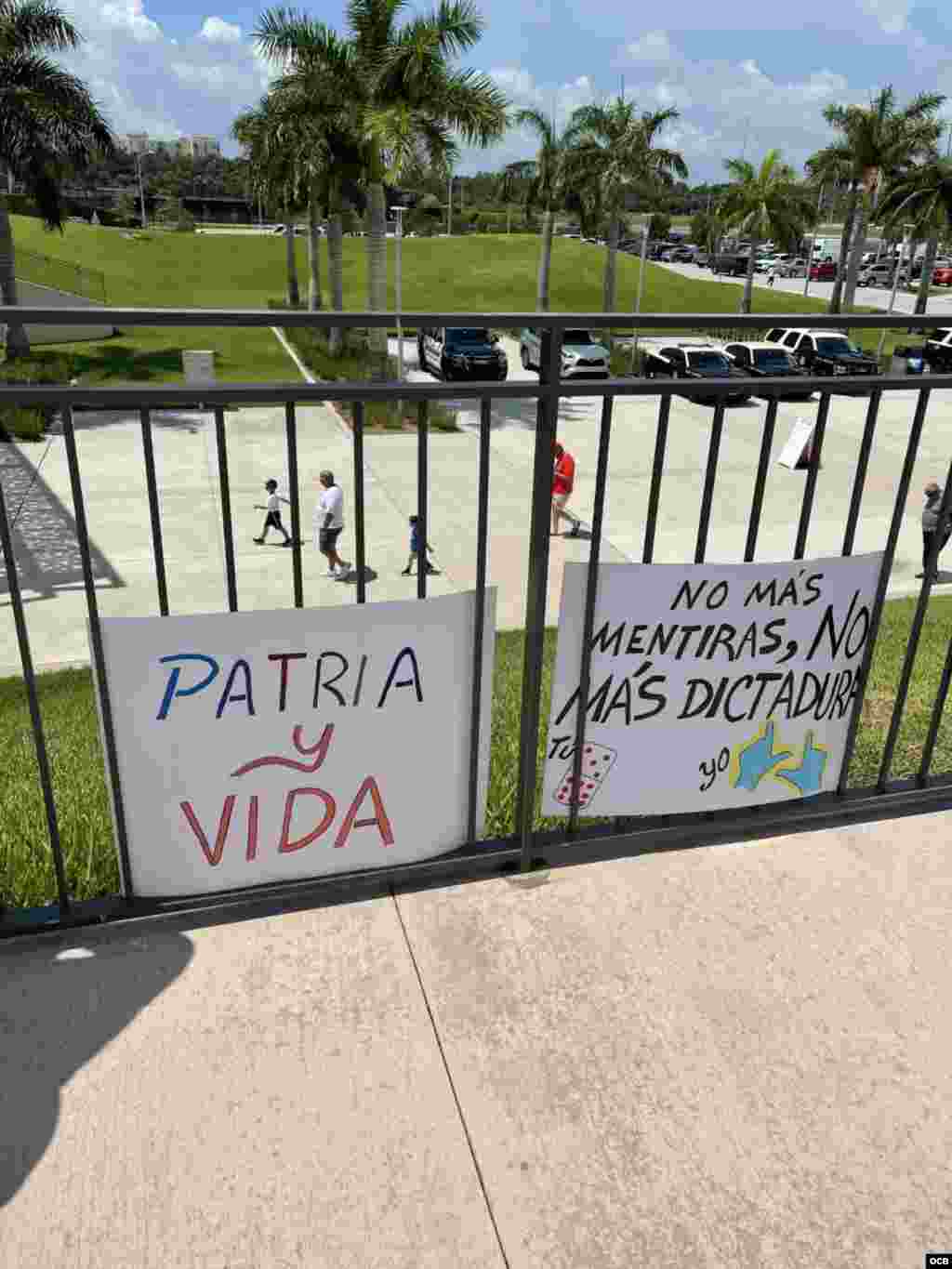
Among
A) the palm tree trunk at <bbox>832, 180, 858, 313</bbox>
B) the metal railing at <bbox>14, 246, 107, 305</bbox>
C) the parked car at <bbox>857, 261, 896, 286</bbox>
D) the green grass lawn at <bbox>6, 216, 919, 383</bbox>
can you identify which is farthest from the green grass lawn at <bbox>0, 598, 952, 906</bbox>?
the parked car at <bbox>857, 261, 896, 286</bbox>

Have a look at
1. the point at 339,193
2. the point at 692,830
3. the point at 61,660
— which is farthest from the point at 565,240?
the point at 692,830

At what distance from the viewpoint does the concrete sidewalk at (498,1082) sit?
88.7 inches

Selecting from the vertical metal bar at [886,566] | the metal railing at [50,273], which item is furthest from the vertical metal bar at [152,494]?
the metal railing at [50,273]

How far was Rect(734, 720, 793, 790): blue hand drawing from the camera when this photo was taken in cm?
357

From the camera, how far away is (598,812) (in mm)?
3543

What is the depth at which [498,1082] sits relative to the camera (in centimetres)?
265

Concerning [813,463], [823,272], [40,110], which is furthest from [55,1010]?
[823,272]

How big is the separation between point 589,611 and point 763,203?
4225 centimetres

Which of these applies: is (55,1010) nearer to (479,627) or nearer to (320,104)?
(479,627)

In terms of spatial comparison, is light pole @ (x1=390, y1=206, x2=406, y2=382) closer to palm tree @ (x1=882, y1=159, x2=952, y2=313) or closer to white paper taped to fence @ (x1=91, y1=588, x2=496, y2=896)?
white paper taped to fence @ (x1=91, y1=588, x2=496, y2=896)

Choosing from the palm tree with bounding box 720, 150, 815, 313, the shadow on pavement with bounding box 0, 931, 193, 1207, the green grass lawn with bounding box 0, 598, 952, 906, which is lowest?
the green grass lawn with bounding box 0, 598, 952, 906

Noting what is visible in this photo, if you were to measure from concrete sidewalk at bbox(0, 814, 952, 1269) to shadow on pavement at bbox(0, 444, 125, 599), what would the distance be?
903 centimetres

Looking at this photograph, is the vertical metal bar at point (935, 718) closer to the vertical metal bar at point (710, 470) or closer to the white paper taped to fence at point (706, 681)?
the white paper taped to fence at point (706, 681)

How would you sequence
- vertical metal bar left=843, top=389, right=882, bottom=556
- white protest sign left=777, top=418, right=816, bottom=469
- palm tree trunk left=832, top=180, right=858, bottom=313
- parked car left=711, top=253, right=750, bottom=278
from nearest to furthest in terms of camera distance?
vertical metal bar left=843, top=389, right=882, bottom=556 → white protest sign left=777, top=418, right=816, bottom=469 → palm tree trunk left=832, top=180, right=858, bottom=313 → parked car left=711, top=253, right=750, bottom=278
